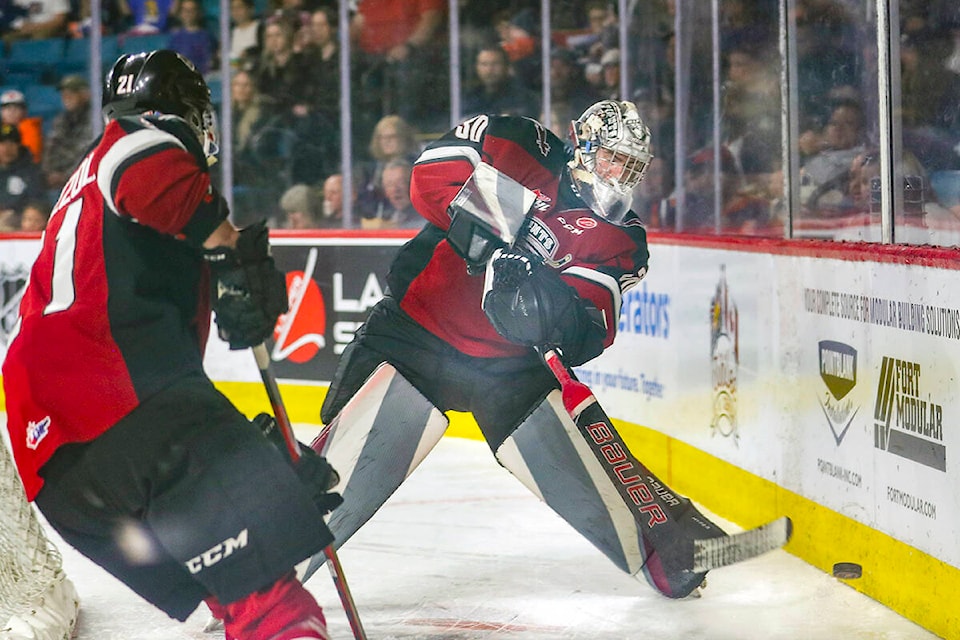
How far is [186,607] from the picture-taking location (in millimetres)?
1790

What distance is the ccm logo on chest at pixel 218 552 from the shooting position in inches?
66.9

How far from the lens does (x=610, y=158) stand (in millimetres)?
2646

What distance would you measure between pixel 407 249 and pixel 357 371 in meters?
0.27

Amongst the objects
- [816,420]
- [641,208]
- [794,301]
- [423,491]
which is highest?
[641,208]

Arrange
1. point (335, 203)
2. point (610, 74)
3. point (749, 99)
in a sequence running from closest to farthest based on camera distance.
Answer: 1. point (749, 99)
2. point (610, 74)
3. point (335, 203)

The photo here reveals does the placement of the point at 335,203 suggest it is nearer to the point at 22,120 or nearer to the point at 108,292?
the point at 22,120

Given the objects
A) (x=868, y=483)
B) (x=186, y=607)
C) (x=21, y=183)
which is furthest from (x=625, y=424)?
(x=21, y=183)

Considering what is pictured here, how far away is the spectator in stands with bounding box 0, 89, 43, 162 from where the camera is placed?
22.2ft

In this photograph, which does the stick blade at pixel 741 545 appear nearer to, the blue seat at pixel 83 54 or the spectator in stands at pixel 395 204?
the spectator in stands at pixel 395 204

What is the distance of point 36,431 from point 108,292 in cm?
20

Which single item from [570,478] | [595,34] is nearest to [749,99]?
[595,34]

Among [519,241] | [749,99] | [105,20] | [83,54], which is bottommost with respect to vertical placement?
[519,241]

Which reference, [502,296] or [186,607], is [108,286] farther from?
[502,296]

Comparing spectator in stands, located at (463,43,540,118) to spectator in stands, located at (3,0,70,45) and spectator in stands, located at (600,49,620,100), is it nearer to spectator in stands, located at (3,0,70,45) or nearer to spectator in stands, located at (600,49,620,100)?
spectator in stands, located at (600,49,620,100)
